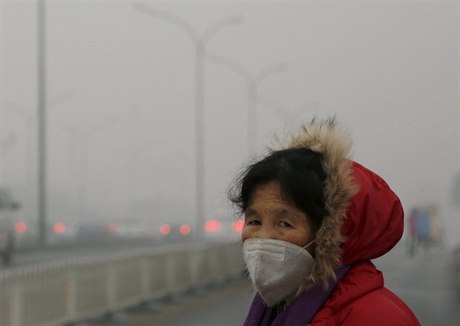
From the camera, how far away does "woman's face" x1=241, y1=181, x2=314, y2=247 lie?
3.19 m

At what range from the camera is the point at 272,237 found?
3182 mm

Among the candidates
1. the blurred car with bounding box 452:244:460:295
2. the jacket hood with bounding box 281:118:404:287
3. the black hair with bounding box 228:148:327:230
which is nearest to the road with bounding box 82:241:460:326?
the blurred car with bounding box 452:244:460:295

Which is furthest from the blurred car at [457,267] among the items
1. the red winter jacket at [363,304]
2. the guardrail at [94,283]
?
the red winter jacket at [363,304]

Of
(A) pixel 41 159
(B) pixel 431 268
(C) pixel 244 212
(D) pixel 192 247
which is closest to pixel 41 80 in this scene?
(A) pixel 41 159

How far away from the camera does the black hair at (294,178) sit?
3.18 metres

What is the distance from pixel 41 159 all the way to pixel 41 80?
8.25 ft

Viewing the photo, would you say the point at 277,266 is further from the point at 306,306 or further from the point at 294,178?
the point at 294,178

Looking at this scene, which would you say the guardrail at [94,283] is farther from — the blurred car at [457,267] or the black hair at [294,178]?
the black hair at [294,178]

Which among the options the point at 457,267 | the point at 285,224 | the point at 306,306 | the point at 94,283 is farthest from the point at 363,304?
the point at 457,267

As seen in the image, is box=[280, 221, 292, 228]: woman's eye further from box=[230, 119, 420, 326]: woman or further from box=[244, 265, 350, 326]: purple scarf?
box=[244, 265, 350, 326]: purple scarf

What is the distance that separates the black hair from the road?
1277cm

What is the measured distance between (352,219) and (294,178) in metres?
0.18

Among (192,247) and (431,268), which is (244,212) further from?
(431,268)

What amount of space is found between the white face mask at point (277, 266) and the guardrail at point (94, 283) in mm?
9918
